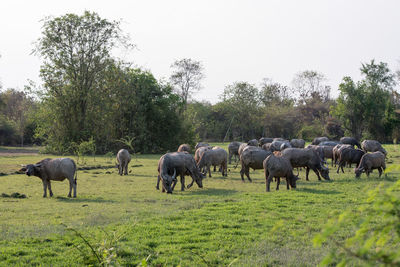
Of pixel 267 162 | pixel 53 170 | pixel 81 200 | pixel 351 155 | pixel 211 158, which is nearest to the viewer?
pixel 81 200

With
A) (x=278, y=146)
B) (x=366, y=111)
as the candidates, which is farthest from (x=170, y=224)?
(x=366, y=111)

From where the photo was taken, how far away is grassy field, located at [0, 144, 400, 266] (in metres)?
7.22

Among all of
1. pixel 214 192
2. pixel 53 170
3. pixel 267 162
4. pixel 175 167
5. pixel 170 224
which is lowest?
pixel 170 224

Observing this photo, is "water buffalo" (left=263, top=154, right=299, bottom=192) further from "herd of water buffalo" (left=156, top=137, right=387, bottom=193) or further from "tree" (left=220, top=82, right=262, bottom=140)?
"tree" (left=220, top=82, right=262, bottom=140)

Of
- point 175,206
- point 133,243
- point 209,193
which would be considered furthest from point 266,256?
point 209,193

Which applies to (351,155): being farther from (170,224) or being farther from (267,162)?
(170,224)

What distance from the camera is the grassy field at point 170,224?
722 cm

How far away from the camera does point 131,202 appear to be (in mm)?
13492

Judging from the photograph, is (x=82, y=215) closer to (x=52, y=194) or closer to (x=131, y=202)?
(x=131, y=202)

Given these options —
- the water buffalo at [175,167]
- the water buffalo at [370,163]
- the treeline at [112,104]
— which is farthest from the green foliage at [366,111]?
the water buffalo at [175,167]

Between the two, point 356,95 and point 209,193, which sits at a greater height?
point 356,95

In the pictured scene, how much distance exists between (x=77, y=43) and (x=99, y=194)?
104 ft

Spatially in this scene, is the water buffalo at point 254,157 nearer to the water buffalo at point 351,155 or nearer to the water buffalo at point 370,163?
the water buffalo at point 370,163

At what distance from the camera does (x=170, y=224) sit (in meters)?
9.81
